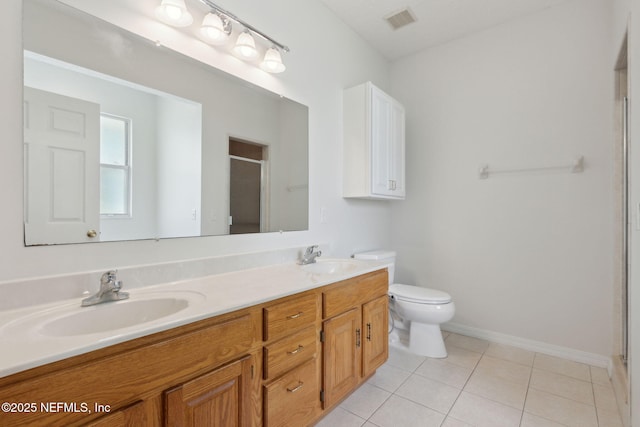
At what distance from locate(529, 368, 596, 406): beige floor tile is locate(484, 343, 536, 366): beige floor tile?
0.16m

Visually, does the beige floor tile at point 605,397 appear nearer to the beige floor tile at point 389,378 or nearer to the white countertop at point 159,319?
the beige floor tile at point 389,378

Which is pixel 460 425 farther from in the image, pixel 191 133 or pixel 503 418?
pixel 191 133

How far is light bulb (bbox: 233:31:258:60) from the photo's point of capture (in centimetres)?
162

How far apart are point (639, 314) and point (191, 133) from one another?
2171 mm

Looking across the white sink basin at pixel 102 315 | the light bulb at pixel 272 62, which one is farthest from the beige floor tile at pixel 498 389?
the light bulb at pixel 272 62

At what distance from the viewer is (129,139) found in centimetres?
127

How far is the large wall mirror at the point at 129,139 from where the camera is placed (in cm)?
106

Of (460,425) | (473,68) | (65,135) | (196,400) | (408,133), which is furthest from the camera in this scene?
(408,133)

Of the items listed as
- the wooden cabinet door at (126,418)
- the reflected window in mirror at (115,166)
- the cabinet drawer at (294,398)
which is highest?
the reflected window in mirror at (115,166)

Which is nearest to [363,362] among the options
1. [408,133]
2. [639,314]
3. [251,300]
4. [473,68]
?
[251,300]

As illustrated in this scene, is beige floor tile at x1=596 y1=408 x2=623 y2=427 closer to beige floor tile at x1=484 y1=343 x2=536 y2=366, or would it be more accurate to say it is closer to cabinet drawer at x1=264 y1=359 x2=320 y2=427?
beige floor tile at x1=484 y1=343 x2=536 y2=366

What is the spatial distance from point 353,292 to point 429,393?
0.85 metres

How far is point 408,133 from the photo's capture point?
3.03m

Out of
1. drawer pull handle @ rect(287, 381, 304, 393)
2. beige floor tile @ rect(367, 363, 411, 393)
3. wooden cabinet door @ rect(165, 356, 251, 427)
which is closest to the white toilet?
beige floor tile @ rect(367, 363, 411, 393)
